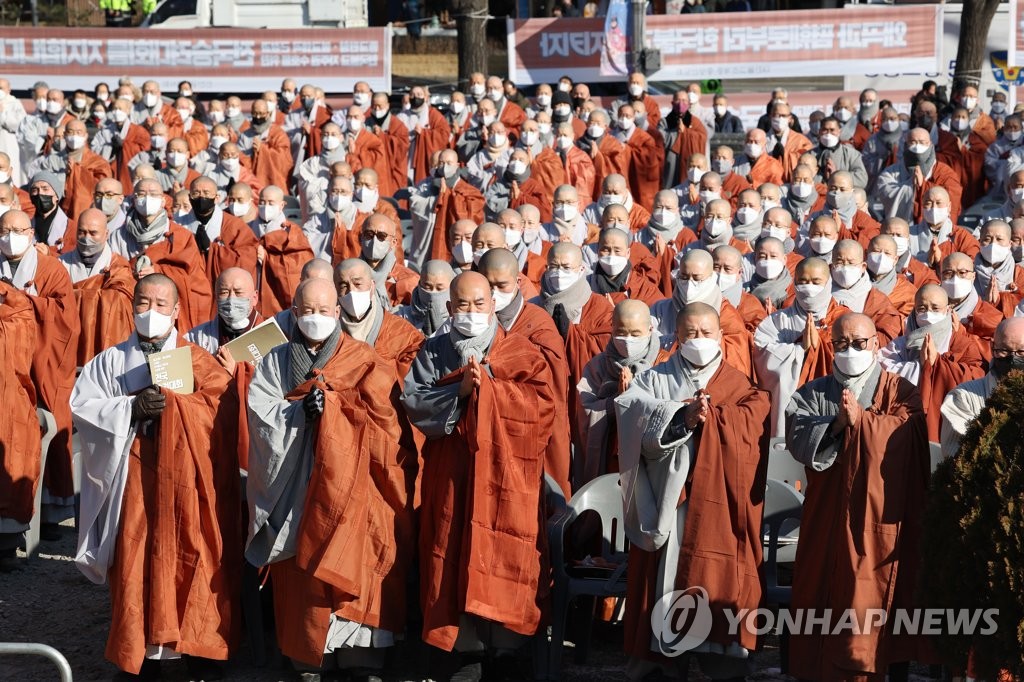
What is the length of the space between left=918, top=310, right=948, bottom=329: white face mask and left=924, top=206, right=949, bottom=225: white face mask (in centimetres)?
423

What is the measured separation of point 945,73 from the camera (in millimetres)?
19969

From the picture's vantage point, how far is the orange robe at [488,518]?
21.5 feet

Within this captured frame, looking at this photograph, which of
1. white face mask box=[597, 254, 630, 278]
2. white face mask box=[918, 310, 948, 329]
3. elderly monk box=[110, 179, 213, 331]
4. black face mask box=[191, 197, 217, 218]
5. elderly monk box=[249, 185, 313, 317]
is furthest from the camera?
black face mask box=[191, 197, 217, 218]

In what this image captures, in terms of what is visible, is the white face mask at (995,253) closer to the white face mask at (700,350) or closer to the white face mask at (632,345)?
the white face mask at (632,345)

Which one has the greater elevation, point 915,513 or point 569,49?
point 569,49

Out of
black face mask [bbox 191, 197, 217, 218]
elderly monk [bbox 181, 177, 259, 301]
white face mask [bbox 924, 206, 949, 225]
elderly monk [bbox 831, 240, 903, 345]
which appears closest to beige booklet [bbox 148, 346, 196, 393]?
elderly monk [bbox 831, 240, 903, 345]

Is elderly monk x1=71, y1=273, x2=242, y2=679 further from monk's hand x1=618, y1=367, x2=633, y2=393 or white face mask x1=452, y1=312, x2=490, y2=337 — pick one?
monk's hand x1=618, y1=367, x2=633, y2=393

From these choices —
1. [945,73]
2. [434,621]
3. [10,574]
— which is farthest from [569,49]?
[434,621]

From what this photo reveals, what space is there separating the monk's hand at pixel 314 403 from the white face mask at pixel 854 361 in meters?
2.25

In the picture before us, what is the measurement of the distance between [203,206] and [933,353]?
6.46 metres

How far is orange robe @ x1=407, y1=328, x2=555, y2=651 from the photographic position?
657 cm

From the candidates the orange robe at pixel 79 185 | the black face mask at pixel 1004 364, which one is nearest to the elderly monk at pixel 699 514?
the black face mask at pixel 1004 364

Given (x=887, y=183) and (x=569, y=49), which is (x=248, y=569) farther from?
(x=569, y=49)

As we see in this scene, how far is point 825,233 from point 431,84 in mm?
14269
